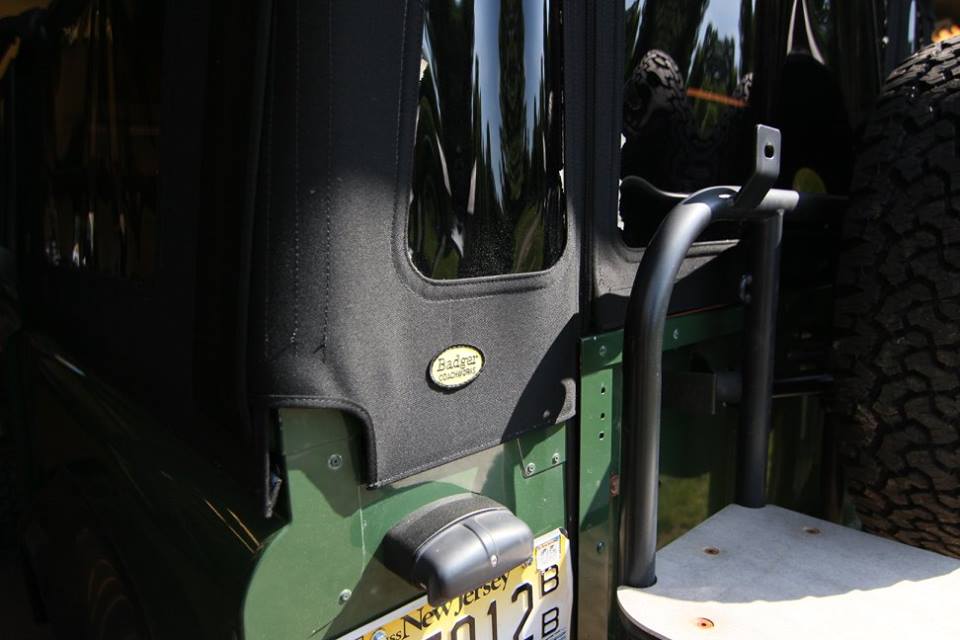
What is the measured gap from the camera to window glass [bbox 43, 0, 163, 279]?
53.3 inches

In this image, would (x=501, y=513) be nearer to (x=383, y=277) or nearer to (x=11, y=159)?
(x=383, y=277)

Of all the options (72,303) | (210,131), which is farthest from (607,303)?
(72,303)

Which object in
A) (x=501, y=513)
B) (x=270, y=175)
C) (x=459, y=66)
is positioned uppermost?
(x=459, y=66)

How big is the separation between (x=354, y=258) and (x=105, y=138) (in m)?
0.95

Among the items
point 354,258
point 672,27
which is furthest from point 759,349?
point 354,258

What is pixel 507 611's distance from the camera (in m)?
1.28

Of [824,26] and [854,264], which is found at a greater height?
[824,26]

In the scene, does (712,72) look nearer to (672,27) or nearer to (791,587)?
(672,27)

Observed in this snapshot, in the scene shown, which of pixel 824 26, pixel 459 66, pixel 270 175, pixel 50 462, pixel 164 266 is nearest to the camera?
pixel 270 175

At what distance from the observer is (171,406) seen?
4.25 feet

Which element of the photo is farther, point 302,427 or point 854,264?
point 854,264

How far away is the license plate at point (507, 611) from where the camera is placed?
3.81 ft

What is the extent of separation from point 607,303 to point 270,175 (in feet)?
2.31

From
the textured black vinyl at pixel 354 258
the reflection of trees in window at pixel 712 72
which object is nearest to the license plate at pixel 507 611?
the textured black vinyl at pixel 354 258
